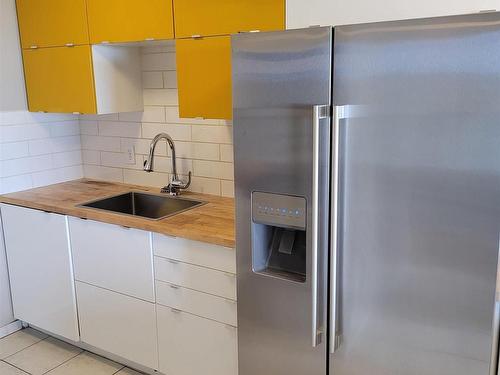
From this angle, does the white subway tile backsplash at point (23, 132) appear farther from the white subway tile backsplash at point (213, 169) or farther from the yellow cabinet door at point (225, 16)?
the yellow cabinet door at point (225, 16)

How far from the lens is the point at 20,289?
2.95 meters

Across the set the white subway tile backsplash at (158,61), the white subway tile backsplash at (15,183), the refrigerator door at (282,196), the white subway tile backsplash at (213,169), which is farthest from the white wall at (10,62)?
the refrigerator door at (282,196)

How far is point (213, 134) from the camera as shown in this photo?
2729 millimetres

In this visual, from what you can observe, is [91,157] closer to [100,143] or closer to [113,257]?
[100,143]

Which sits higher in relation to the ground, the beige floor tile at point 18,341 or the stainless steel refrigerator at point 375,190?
the stainless steel refrigerator at point 375,190

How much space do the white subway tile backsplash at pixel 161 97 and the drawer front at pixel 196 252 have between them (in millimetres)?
943

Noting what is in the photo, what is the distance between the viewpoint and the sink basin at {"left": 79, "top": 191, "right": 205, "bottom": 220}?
273 cm

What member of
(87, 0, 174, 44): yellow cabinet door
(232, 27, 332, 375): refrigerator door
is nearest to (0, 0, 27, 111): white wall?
(87, 0, 174, 44): yellow cabinet door

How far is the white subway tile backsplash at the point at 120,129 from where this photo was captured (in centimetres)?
304

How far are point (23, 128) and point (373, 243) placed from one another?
2.40 m

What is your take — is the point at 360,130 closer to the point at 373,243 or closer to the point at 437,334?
the point at 373,243

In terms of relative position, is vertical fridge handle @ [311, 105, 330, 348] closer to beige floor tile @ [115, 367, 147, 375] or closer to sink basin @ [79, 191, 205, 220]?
→ sink basin @ [79, 191, 205, 220]

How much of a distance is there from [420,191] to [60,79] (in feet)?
7.27

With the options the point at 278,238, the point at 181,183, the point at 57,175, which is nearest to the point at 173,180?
the point at 181,183
